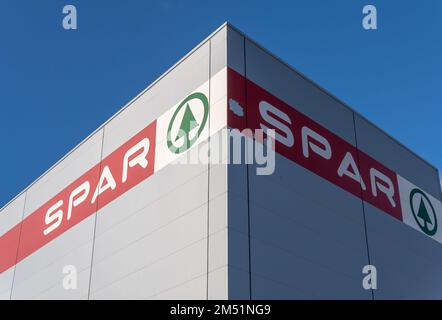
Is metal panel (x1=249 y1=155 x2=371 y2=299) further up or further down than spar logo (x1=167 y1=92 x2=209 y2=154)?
further down

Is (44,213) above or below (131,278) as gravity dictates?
above

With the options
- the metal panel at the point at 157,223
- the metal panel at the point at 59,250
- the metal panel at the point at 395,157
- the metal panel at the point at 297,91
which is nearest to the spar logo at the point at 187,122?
the metal panel at the point at 157,223

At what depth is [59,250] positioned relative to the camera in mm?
17156

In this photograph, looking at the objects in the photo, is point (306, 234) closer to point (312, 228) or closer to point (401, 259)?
point (312, 228)

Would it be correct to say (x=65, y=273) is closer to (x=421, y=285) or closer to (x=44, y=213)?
(x=44, y=213)

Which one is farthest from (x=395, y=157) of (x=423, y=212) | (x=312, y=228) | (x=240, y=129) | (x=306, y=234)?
(x=240, y=129)

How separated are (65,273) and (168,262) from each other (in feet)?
16.1

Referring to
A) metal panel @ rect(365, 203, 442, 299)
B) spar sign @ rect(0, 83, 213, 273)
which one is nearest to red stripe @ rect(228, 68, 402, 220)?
metal panel @ rect(365, 203, 442, 299)

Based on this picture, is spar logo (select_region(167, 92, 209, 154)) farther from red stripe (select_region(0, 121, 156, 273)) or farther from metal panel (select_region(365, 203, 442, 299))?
metal panel (select_region(365, 203, 442, 299))

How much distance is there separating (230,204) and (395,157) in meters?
8.48

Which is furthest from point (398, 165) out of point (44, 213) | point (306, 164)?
point (44, 213)

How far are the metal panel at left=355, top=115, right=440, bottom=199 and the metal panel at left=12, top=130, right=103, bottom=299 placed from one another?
7744 millimetres

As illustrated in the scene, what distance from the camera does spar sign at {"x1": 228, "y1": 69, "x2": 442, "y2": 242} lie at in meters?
13.4
